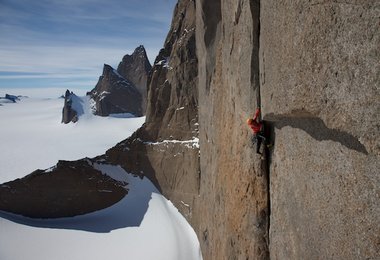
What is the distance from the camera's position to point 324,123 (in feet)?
19.5

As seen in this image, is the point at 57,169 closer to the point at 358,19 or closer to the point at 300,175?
the point at 300,175

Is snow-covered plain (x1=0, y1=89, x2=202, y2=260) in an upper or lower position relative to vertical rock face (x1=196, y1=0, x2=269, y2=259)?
lower

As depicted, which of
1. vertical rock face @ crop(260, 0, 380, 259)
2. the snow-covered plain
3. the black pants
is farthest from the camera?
the snow-covered plain

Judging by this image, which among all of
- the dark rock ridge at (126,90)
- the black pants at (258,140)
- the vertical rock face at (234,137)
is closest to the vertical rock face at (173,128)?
the vertical rock face at (234,137)

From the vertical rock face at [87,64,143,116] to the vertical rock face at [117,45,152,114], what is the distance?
1.39 meters

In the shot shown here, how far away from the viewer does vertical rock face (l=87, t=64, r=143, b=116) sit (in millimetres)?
89312

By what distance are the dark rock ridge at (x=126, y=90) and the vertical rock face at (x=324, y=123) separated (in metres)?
82.3

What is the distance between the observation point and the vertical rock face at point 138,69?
90.2 m

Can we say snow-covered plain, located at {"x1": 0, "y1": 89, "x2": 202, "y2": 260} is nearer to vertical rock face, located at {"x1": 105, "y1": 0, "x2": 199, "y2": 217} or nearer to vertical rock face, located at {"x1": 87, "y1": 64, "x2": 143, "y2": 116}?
vertical rock face, located at {"x1": 105, "y1": 0, "x2": 199, "y2": 217}

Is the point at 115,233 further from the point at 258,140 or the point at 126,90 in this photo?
the point at 126,90

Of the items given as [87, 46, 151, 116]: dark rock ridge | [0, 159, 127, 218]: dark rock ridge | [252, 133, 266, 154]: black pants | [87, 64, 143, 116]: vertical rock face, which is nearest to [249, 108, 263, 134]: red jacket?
[252, 133, 266, 154]: black pants

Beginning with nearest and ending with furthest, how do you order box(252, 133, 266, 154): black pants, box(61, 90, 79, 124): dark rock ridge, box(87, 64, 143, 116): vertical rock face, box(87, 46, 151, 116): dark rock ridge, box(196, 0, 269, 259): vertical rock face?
box(252, 133, 266, 154): black pants → box(196, 0, 269, 259): vertical rock face → box(87, 64, 143, 116): vertical rock face → box(87, 46, 151, 116): dark rock ridge → box(61, 90, 79, 124): dark rock ridge

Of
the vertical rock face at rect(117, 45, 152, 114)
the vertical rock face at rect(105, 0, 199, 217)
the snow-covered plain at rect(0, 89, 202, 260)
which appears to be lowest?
the snow-covered plain at rect(0, 89, 202, 260)

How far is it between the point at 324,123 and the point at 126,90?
86421 millimetres
